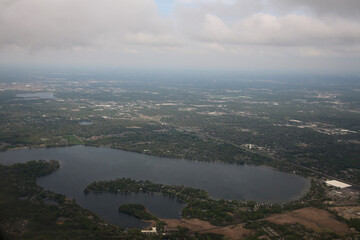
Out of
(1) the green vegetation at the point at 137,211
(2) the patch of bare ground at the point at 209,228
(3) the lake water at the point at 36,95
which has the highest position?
(3) the lake water at the point at 36,95

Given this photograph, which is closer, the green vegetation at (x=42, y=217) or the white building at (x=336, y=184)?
the green vegetation at (x=42, y=217)

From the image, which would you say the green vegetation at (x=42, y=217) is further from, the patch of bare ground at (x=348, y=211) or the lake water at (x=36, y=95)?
the lake water at (x=36, y=95)

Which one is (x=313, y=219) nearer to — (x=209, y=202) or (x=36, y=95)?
(x=209, y=202)

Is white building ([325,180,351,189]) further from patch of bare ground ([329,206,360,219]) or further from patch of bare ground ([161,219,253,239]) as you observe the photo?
patch of bare ground ([161,219,253,239])

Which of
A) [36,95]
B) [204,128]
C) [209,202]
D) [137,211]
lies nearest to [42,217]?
[137,211]

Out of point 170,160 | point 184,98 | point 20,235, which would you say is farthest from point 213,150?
point 184,98

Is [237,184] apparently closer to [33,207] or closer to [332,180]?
[332,180]

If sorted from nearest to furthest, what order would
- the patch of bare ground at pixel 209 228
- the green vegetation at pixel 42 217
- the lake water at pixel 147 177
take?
the green vegetation at pixel 42 217, the patch of bare ground at pixel 209 228, the lake water at pixel 147 177

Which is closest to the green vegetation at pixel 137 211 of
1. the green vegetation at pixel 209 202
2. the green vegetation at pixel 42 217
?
the green vegetation at pixel 42 217
